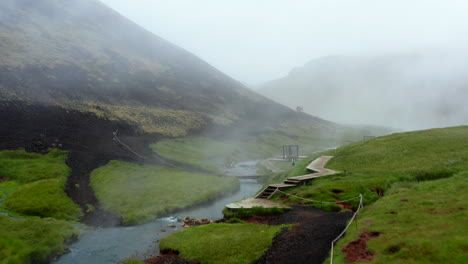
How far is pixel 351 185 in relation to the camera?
35.2 metres

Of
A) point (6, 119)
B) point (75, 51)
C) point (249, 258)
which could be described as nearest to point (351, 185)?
point (249, 258)

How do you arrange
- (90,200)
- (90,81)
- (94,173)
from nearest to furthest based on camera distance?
(90,200) < (94,173) < (90,81)

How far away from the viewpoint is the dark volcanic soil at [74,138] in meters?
52.0

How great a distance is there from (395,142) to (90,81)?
11386 cm

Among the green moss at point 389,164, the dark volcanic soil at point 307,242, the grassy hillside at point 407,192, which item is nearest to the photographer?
the grassy hillside at point 407,192

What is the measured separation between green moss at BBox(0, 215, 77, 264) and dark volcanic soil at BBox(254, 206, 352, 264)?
19.8 m

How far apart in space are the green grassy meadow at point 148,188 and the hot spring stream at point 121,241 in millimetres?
2339

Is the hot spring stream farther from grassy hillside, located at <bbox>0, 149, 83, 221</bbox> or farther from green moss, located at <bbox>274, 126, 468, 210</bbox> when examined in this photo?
green moss, located at <bbox>274, 126, 468, 210</bbox>

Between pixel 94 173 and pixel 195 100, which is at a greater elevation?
pixel 195 100

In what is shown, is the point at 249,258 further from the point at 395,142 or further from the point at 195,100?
the point at 195,100

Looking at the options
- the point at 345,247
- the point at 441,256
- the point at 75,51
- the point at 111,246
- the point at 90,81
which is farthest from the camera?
the point at 75,51

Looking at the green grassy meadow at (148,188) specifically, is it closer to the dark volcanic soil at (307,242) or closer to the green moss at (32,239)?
the green moss at (32,239)

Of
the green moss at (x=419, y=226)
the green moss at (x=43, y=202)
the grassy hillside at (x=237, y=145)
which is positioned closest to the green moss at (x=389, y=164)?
the green moss at (x=419, y=226)

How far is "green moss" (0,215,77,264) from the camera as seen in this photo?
25.4 meters
